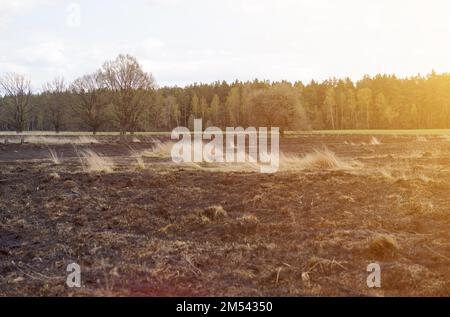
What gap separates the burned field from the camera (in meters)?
5.45

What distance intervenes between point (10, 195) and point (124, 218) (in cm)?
380

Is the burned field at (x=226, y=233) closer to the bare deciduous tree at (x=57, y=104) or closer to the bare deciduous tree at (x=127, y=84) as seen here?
the bare deciduous tree at (x=127, y=84)

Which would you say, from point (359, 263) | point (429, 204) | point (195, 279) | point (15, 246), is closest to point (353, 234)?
point (359, 263)

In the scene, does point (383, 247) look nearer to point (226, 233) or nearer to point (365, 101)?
point (226, 233)

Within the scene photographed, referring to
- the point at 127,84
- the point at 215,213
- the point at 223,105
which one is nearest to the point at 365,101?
the point at 223,105

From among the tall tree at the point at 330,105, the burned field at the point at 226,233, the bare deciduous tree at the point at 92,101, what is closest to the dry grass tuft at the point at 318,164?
the burned field at the point at 226,233

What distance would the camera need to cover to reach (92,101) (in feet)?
173

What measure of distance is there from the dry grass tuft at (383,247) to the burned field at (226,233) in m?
0.01

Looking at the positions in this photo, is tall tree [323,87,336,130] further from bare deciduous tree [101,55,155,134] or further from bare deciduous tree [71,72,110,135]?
bare deciduous tree [101,55,155,134]

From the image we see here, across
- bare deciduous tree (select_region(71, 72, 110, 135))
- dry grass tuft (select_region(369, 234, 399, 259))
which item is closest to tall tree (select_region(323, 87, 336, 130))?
bare deciduous tree (select_region(71, 72, 110, 135))

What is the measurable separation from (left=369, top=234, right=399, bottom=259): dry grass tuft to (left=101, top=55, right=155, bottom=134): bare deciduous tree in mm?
35104

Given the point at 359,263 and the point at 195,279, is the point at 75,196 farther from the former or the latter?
the point at 359,263

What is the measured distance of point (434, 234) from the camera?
715 centimetres

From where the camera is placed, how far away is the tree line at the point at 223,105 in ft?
134
